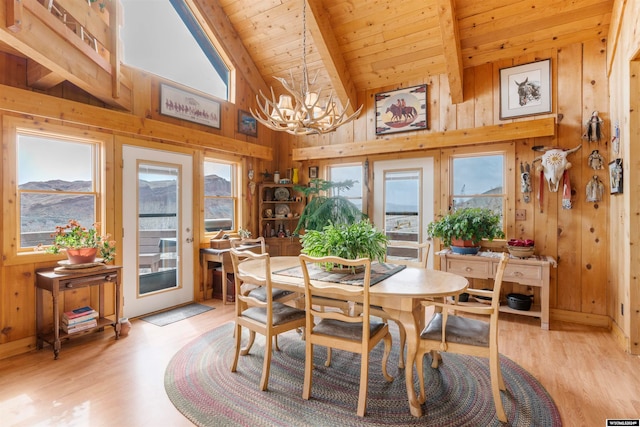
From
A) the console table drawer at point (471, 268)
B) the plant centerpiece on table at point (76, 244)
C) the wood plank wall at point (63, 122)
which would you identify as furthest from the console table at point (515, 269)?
the plant centerpiece on table at point (76, 244)

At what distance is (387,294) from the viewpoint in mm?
2020

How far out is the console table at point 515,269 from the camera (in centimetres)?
338

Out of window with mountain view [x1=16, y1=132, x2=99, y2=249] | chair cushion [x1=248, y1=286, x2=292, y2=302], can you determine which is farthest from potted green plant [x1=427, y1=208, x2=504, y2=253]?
window with mountain view [x1=16, y1=132, x2=99, y2=249]

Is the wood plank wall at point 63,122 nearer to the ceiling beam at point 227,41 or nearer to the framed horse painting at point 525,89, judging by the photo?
the ceiling beam at point 227,41

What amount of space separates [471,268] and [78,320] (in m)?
3.99

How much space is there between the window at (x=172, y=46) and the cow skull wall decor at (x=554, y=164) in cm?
423

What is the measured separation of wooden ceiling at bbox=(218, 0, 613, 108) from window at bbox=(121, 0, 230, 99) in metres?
0.54

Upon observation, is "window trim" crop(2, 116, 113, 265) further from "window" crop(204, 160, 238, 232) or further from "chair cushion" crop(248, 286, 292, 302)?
"chair cushion" crop(248, 286, 292, 302)

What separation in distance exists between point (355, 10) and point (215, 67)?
2.12m

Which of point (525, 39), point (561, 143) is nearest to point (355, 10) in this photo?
point (525, 39)

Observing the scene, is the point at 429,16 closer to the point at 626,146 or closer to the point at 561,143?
the point at 561,143

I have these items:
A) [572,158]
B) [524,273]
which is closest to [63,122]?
[524,273]

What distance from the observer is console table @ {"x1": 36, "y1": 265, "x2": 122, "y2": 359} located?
9.07 feet

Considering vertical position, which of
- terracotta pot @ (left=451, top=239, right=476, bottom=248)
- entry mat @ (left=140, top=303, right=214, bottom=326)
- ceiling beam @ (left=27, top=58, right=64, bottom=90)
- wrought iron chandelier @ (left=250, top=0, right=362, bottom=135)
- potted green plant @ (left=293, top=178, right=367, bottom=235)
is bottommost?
entry mat @ (left=140, top=303, right=214, bottom=326)
